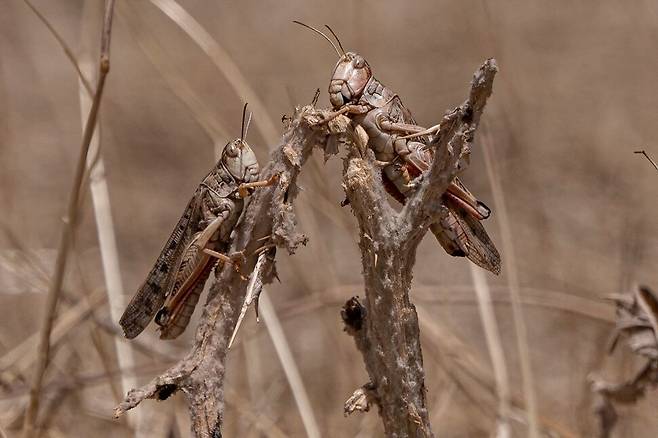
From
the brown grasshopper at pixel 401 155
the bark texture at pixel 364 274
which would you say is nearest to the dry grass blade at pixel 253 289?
A: the bark texture at pixel 364 274

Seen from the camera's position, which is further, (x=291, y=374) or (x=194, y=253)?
(x=291, y=374)

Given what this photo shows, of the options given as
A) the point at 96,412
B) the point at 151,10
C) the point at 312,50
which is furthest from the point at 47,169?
the point at 96,412

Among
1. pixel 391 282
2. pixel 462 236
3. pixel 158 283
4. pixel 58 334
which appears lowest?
pixel 391 282

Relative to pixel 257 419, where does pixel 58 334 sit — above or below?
above

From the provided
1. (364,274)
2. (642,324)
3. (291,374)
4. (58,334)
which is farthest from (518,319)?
(58,334)

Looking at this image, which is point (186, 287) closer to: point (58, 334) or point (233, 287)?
point (233, 287)

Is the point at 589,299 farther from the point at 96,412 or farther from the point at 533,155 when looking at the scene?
the point at 533,155

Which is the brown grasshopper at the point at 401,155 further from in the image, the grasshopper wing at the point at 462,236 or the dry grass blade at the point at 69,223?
the dry grass blade at the point at 69,223
